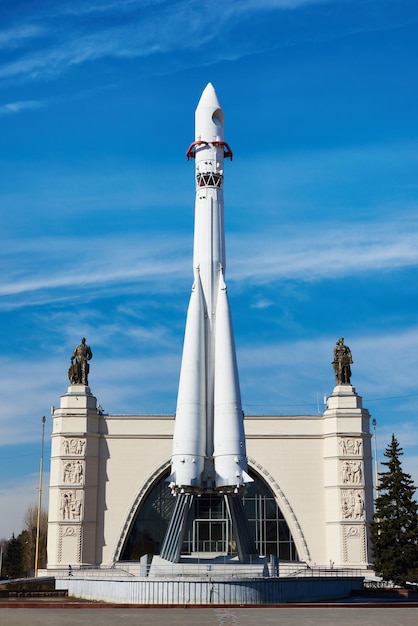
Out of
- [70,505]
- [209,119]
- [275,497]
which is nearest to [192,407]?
[209,119]

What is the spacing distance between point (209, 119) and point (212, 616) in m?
18.4

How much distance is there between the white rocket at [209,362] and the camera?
27703 mm

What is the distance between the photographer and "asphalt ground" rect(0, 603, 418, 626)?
18.0 meters

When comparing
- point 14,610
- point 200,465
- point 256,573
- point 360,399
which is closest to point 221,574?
point 256,573

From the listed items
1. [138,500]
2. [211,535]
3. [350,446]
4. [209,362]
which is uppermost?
[209,362]

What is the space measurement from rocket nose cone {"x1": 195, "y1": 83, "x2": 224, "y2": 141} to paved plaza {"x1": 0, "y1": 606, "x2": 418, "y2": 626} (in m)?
16.9

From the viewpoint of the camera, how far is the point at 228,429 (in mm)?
27875

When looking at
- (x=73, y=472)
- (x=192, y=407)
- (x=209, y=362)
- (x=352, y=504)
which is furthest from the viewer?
(x=73, y=472)

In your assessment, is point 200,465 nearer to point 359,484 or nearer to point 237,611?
point 237,611

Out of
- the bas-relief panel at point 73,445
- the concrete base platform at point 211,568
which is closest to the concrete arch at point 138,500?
the bas-relief panel at point 73,445

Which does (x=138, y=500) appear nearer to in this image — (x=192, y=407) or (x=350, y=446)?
(x=350, y=446)

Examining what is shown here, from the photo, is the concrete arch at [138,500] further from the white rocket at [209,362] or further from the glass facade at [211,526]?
the white rocket at [209,362]

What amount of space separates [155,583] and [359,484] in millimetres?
19162

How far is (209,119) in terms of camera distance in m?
31.4
